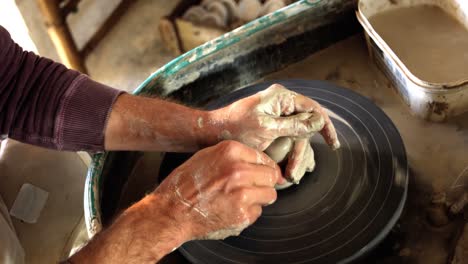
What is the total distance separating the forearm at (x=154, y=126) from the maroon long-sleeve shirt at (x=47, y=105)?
3 cm

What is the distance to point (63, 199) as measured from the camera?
1.60 metres

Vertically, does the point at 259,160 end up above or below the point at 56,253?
above

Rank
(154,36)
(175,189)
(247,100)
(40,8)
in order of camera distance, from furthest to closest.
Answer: (154,36)
(40,8)
(247,100)
(175,189)

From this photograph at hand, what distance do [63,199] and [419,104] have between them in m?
1.09

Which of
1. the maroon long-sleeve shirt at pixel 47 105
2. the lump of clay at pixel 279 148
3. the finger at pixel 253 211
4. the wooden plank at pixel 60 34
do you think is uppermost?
the maroon long-sleeve shirt at pixel 47 105

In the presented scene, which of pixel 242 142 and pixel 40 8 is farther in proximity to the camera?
pixel 40 8

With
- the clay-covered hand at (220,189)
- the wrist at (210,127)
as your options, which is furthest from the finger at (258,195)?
the wrist at (210,127)

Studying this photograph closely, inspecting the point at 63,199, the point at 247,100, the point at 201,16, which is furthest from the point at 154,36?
the point at 247,100

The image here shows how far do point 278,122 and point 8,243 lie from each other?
0.76 meters

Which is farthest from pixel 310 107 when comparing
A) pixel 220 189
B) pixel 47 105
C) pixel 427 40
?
pixel 47 105

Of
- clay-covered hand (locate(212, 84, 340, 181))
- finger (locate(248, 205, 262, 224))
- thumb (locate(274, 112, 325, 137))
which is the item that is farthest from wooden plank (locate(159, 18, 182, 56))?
finger (locate(248, 205, 262, 224))

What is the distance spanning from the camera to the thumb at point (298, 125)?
125cm

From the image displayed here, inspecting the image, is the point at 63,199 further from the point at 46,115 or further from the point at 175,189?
the point at 175,189

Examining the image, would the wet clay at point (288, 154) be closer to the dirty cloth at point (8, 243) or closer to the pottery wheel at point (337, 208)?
the pottery wheel at point (337, 208)
